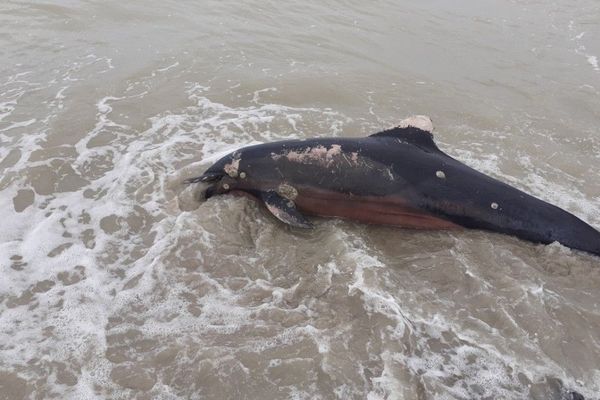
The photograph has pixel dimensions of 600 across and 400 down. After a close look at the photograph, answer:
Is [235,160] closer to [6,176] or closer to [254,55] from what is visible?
[6,176]

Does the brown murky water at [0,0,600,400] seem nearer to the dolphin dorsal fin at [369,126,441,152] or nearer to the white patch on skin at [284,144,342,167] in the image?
the white patch on skin at [284,144,342,167]

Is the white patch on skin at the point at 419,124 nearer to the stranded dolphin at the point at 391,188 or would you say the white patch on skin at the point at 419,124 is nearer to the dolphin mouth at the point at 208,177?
the stranded dolphin at the point at 391,188

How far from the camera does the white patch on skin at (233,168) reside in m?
6.81

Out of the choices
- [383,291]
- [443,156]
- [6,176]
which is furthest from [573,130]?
[6,176]

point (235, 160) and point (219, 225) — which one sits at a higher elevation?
point (235, 160)

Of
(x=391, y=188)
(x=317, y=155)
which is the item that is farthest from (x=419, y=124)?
(x=317, y=155)

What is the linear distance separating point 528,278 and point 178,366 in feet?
13.3

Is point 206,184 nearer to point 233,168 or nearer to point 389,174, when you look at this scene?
point 233,168

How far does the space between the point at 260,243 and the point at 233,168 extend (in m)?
1.35

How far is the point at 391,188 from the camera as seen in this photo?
634cm

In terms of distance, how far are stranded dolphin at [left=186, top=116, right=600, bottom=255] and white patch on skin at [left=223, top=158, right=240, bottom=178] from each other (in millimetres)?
15

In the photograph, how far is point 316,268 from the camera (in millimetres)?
5680

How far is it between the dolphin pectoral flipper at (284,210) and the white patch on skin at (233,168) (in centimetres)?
54

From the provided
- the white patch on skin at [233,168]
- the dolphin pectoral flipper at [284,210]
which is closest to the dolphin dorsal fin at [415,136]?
the dolphin pectoral flipper at [284,210]
